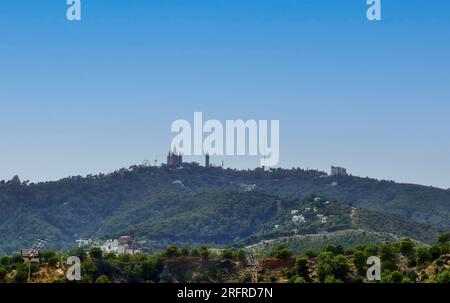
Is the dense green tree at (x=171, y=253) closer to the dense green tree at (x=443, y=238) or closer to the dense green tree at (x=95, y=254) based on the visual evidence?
the dense green tree at (x=95, y=254)

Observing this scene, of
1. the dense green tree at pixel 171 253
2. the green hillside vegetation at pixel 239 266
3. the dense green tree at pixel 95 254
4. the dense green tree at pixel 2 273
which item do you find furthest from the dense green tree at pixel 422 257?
the dense green tree at pixel 2 273

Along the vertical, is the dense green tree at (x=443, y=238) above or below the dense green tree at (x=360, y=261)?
above

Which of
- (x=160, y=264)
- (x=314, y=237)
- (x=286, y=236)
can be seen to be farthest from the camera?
(x=286, y=236)

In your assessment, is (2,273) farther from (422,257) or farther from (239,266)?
(422,257)

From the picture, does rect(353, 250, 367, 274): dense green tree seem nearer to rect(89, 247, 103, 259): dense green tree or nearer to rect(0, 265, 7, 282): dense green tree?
rect(89, 247, 103, 259): dense green tree

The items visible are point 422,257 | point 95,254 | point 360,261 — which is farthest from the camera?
point 95,254

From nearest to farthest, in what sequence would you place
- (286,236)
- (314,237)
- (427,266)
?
(427,266)
(314,237)
(286,236)

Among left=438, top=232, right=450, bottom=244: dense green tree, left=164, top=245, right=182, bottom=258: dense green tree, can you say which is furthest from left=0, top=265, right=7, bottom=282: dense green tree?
left=438, top=232, right=450, bottom=244: dense green tree

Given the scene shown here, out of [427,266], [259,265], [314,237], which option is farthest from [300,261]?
[314,237]

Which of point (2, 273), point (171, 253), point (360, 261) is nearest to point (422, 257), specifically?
point (360, 261)

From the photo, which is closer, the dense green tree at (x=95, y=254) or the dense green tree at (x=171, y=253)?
the dense green tree at (x=95, y=254)
